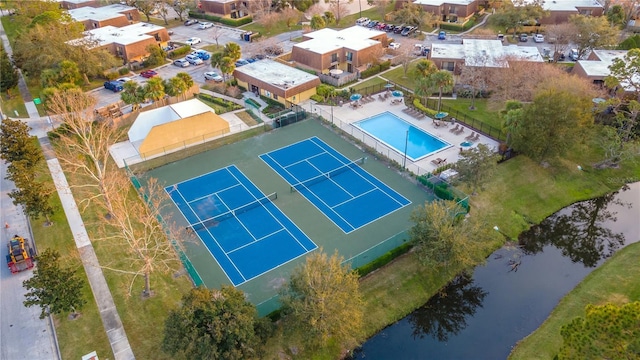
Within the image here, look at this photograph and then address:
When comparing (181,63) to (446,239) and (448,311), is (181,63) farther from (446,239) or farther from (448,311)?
(448,311)

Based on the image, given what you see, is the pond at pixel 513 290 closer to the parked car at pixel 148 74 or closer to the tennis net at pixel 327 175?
the tennis net at pixel 327 175

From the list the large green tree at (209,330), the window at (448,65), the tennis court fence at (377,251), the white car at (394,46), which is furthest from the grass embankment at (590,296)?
the white car at (394,46)

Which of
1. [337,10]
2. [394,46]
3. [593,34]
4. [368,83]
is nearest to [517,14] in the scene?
[593,34]

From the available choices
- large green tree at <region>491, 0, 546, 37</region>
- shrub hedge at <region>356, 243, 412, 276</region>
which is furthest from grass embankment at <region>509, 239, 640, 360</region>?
large green tree at <region>491, 0, 546, 37</region>

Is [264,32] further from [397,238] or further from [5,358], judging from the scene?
[5,358]

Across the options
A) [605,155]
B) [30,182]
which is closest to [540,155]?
[605,155]

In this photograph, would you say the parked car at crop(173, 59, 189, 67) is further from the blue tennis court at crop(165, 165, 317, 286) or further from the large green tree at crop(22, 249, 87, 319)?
the large green tree at crop(22, 249, 87, 319)
